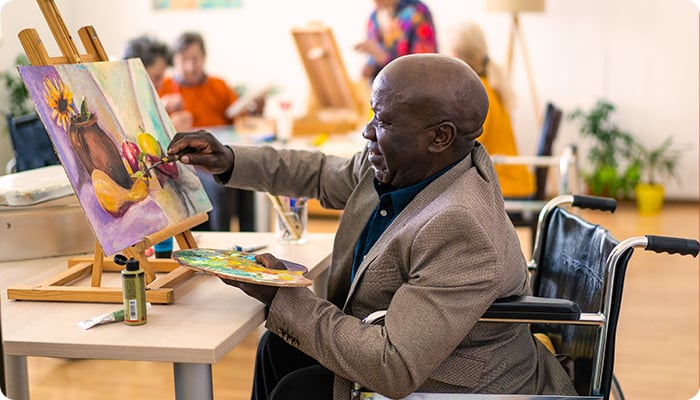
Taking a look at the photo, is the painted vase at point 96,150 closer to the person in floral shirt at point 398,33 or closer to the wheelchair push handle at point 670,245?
the wheelchair push handle at point 670,245

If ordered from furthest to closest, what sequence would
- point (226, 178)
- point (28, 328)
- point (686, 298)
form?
point (686, 298)
point (226, 178)
point (28, 328)

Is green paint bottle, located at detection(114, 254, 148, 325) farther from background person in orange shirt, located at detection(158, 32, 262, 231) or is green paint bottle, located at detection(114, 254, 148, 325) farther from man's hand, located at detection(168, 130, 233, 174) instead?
background person in orange shirt, located at detection(158, 32, 262, 231)

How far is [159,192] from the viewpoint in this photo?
1.81 m

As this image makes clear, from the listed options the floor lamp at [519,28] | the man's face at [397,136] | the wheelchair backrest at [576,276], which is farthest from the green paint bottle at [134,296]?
the floor lamp at [519,28]

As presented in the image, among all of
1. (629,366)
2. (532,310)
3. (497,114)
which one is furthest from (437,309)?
(497,114)

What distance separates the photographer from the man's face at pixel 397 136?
148 cm

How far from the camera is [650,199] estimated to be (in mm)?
6082

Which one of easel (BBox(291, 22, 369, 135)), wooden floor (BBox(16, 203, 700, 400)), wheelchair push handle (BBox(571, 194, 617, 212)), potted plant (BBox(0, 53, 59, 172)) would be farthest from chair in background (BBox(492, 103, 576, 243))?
potted plant (BBox(0, 53, 59, 172))

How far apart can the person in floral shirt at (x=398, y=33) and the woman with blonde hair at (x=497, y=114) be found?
0.94m

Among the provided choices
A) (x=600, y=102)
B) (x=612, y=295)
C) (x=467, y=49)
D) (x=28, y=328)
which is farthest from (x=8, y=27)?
(x=612, y=295)

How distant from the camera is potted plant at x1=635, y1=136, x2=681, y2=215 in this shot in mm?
6090

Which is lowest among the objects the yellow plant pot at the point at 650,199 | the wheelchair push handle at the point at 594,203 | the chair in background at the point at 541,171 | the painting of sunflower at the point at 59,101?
the yellow plant pot at the point at 650,199

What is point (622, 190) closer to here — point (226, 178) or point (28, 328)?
point (226, 178)

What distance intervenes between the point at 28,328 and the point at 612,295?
102 cm
